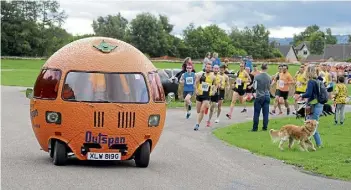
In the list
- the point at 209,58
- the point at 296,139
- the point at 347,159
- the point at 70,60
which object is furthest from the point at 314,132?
the point at 209,58

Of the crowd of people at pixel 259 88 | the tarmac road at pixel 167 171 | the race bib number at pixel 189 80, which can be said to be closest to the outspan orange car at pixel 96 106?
the tarmac road at pixel 167 171

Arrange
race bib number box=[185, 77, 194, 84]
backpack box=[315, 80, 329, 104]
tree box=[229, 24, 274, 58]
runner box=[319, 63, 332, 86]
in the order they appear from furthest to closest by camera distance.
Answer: tree box=[229, 24, 274, 58] < runner box=[319, 63, 332, 86] < race bib number box=[185, 77, 194, 84] < backpack box=[315, 80, 329, 104]

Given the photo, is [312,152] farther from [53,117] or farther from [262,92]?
[53,117]

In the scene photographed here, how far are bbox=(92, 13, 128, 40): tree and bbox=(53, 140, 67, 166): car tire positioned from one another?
93.4 meters

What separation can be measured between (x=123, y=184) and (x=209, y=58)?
2012cm

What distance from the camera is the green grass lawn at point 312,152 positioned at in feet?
43.5

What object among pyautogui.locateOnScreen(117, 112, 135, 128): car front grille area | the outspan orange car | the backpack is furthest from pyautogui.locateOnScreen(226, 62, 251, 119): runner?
pyautogui.locateOnScreen(117, 112, 135, 128): car front grille area

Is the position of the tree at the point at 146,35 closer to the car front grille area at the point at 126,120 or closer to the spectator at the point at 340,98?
the spectator at the point at 340,98

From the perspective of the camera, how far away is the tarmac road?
416 inches

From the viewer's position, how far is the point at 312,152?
15.6m

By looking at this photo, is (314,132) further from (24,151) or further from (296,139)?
(24,151)

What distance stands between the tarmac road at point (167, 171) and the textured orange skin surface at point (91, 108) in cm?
54

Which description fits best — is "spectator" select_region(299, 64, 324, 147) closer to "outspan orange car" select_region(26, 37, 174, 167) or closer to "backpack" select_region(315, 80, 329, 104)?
"backpack" select_region(315, 80, 329, 104)

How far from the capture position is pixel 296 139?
1572 cm
